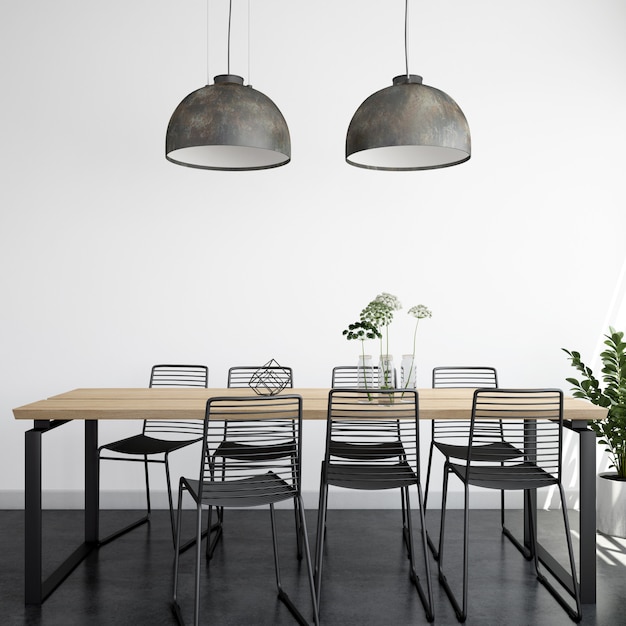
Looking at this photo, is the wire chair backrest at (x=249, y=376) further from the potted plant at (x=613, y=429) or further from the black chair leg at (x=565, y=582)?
the potted plant at (x=613, y=429)

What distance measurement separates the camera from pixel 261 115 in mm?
2943

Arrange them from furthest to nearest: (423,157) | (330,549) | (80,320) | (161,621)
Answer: (80,320) < (330,549) < (423,157) < (161,621)

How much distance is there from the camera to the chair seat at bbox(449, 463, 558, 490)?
302cm

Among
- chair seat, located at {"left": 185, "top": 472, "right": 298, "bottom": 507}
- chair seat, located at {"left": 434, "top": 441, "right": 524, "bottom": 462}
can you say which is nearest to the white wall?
chair seat, located at {"left": 434, "top": 441, "right": 524, "bottom": 462}

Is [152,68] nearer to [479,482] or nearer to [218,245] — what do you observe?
[218,245]

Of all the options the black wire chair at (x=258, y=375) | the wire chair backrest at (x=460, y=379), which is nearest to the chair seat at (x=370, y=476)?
the black wire chair at (x=258, y=375)

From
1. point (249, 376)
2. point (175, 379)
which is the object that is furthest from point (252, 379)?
point (175, 379)

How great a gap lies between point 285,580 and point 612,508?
213 cm

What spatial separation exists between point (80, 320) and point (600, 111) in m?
3.96

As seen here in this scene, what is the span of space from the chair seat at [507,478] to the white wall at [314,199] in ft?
5.35

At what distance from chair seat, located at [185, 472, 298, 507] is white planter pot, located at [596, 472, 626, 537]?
2.27 m

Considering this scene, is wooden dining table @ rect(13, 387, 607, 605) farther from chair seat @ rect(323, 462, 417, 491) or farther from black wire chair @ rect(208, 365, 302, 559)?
black wire chair @ rect(208, 365, 302, 559)

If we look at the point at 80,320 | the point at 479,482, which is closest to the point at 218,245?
the point at 80,320

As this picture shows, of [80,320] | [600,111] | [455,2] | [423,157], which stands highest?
[455,2]
